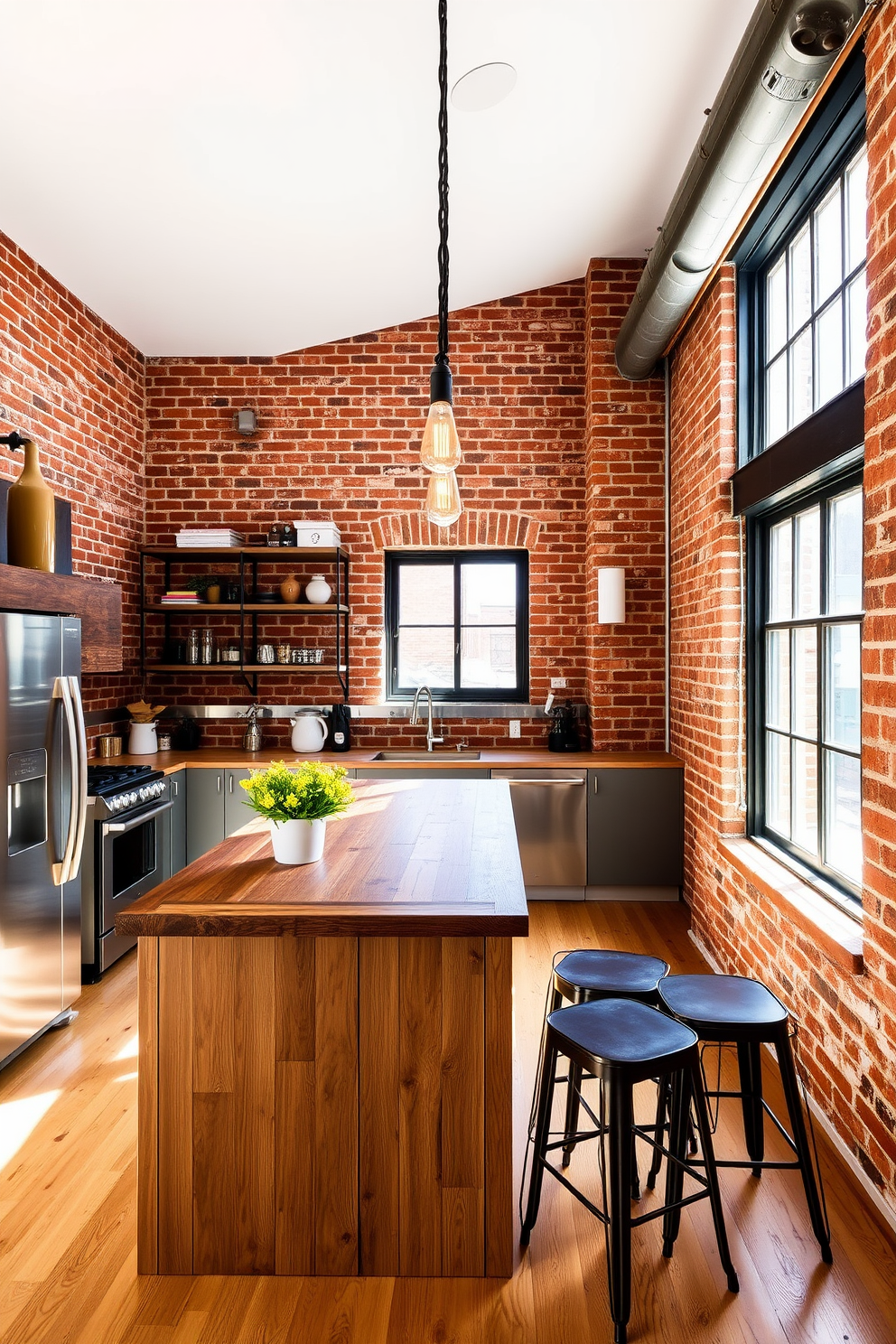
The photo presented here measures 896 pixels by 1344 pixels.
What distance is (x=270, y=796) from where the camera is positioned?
2018 mm

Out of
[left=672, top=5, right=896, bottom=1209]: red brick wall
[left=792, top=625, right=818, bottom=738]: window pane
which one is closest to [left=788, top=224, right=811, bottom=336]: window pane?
[left=672, top=5, right=896, bottom=1209]: red brick wall

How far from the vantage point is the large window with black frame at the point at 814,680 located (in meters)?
2.51

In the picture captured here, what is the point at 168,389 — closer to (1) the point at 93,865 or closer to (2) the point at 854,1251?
(1) the point at 93,865

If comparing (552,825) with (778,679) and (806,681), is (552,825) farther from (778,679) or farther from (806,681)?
(806,681)

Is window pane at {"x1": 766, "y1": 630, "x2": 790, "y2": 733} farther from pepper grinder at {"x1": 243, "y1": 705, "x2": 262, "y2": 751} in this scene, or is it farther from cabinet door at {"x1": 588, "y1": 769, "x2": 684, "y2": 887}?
pepper grinder at {"x1": 243, "y1": 705, "x2": 262, "y2": 751}

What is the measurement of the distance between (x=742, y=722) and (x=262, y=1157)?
257cm

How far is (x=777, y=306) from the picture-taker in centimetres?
326

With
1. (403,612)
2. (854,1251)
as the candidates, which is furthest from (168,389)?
(854,1251)

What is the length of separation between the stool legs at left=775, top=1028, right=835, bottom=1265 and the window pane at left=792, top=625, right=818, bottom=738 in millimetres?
1249

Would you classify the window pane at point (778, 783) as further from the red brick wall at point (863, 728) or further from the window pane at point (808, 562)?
the window pane at point (808, 562)

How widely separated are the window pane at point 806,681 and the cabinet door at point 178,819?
3.11 meters

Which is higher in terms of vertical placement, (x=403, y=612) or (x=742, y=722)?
(x=403, y=612)

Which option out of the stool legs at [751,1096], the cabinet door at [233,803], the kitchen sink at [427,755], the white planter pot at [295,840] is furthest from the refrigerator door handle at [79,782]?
the stool legs at [751,1096]

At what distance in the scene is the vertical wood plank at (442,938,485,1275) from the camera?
1803mm
